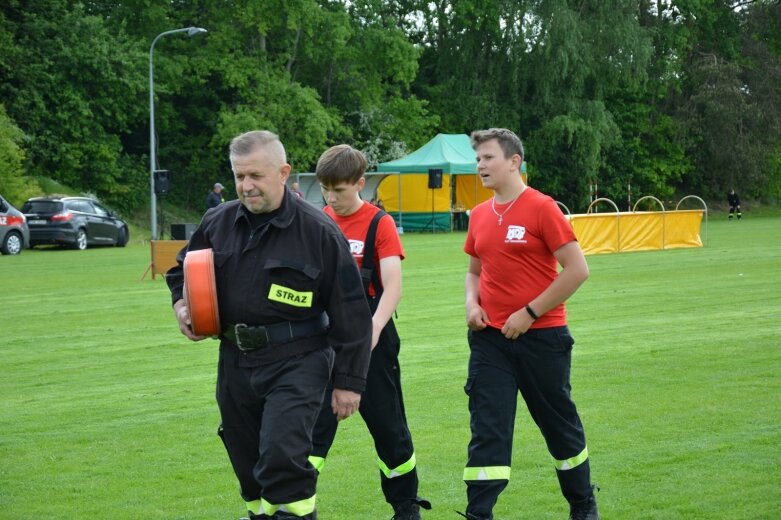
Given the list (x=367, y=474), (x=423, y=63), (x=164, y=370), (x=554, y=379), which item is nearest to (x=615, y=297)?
(x=164, y=370)

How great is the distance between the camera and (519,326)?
230 inches

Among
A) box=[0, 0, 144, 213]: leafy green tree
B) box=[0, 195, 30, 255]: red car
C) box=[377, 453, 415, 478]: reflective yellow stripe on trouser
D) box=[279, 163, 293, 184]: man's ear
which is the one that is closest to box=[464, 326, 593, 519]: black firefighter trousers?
box=[377, 453, 415, 478]: reflective yellow stripe on trouser

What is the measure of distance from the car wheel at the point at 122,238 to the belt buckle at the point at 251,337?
36.6 metres

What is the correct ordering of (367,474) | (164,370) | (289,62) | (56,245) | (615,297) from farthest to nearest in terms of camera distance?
1. (289,62)
2. (56,245)
3. (615,297)
4. (164,370)
5. (367,474)

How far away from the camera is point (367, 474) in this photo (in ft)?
24.5

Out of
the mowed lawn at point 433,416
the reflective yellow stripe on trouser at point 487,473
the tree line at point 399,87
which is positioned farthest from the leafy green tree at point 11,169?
the reflective yellow stripe on trouser at point 487,473

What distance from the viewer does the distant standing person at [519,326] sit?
19.2ft

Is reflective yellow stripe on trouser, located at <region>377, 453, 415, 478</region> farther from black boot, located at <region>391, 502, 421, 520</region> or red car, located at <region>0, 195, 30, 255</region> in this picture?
red car, located at <region>0, 195, 30, 255</region>

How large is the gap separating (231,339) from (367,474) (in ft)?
8.64

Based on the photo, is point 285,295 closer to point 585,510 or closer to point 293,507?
point 293,507

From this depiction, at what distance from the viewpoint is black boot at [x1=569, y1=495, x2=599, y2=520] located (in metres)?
6.12

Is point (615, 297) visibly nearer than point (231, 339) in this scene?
No

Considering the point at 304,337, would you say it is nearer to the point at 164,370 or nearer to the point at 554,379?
the point at 554,379

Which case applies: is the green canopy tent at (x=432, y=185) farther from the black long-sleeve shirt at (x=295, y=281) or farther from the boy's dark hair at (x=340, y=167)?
the black long-sleeve shirt at (x=295, y=281)
